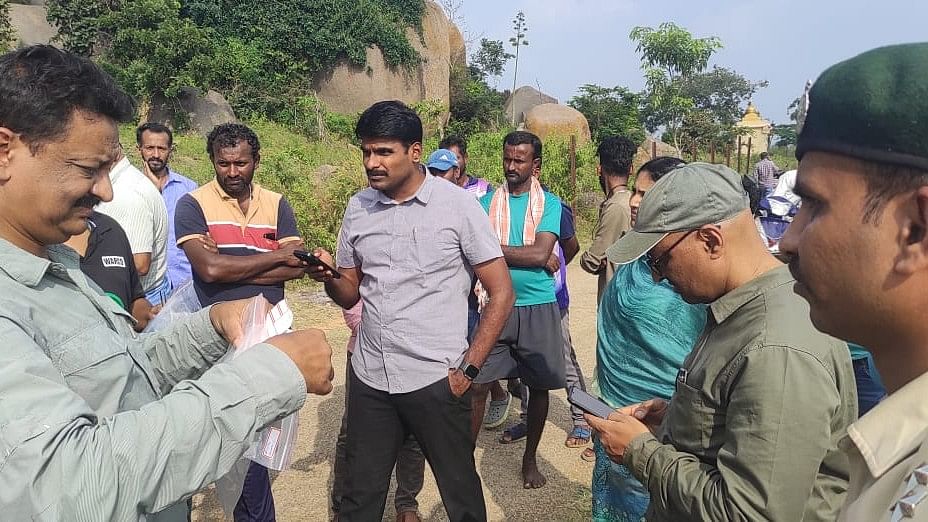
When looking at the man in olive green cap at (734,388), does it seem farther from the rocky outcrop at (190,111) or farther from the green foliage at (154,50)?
the rocky outcrop at (190,111)

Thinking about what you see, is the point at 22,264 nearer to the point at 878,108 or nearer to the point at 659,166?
the point at 878,108

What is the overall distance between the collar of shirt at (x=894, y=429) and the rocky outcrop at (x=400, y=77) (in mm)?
21738

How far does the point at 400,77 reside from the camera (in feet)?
76.9

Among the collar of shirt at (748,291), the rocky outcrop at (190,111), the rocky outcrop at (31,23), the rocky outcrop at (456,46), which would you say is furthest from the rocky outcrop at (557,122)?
the collar of shirt at (748,291)

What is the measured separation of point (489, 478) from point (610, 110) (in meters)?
21.6

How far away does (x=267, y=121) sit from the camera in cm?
1925

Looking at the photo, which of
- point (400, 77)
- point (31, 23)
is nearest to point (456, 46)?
point (400, 77)

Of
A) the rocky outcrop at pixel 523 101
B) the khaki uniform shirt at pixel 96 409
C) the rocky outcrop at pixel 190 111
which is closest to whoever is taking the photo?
the khaki uniform shirt at pixel 96 409

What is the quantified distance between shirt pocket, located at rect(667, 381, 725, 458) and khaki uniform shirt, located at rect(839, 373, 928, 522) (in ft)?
2.22

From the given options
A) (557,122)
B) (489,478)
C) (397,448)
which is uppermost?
(557,122)

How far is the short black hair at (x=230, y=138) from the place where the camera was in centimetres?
350

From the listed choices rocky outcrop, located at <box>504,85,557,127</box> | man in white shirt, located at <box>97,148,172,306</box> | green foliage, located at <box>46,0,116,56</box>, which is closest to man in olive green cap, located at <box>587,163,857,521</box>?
man in white shirt, located at <box>97,148,172,306</box>

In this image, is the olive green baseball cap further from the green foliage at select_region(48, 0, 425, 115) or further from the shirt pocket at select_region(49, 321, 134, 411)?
the green foliage at select_region(48, 0, 425, 115)

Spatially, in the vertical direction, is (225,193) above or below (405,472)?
above
